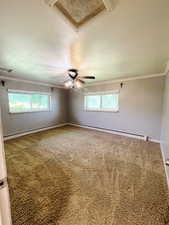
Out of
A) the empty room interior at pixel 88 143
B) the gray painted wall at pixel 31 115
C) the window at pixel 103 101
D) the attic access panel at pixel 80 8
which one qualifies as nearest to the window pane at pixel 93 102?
the window at pixel 103 101

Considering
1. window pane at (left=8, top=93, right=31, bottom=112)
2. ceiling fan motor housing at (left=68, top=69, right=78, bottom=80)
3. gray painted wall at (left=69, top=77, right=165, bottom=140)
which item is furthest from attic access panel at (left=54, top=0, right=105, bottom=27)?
window pane at (left=8, top=93, right=31, bottom=112)

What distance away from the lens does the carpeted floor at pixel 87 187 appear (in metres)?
1.21

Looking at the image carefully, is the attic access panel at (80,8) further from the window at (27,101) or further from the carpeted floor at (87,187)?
the window at (27,101)

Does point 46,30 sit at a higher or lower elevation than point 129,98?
higher

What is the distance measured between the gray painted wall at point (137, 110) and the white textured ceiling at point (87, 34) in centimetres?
131

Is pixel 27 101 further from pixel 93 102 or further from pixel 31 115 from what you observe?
pixel 93 102

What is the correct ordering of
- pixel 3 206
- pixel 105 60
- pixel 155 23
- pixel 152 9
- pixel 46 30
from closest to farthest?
1. pixel 3 206
2. pixel 152 9
3. pixel 155 23
4. pixel 46 30
5. pixel 105 60

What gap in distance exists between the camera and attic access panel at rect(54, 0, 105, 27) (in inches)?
39.9

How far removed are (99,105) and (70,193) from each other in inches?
152

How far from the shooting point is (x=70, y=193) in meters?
1.53

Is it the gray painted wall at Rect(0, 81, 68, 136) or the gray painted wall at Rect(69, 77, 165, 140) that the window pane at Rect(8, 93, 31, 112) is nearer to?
the gray painted wall at Rect(0, 81, 68, 136)

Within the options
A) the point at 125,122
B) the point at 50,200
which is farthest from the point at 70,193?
the point at 125,122

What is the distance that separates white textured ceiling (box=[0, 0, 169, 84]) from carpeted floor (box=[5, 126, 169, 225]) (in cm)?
232

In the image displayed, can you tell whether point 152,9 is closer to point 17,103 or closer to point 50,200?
point 50,200
